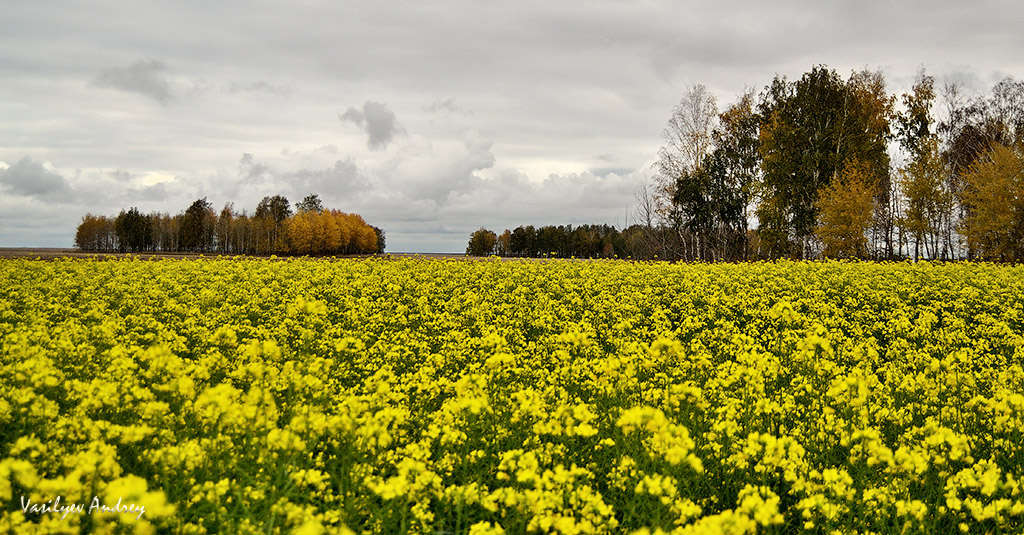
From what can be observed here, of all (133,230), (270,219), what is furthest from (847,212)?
(133,230)

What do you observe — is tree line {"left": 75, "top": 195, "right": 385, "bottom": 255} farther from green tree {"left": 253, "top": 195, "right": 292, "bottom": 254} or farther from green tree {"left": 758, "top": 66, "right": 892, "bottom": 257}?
green tree {"left": 758, "top": 66, "right": 892, "bottom": 257}

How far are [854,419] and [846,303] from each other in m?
9.51

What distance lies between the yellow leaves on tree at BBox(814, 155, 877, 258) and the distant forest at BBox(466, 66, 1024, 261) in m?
0.07

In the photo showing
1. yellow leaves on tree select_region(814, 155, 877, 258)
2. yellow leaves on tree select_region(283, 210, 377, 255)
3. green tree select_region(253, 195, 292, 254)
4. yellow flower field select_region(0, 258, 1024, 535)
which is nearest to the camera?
yellow flower field select_region(0, 258, 1024, 535)

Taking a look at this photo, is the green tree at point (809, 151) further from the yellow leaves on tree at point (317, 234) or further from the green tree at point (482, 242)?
the green tree at point (482, 242)

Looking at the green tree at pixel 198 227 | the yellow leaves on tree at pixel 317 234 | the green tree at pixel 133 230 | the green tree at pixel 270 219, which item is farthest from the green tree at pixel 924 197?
the green tree at pixel 133 230

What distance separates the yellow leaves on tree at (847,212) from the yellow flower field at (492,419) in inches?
773

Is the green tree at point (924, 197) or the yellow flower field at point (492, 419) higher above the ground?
the green tree at point (924, 197)

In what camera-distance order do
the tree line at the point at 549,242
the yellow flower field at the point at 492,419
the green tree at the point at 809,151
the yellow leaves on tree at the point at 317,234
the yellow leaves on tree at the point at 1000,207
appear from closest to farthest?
the yellow flower field at the point at 492,419 → the yellow leaves on tree at the point at 1000,207 → the green tree at the point at 809,151 → the yellow leaves on tree at the point at 317,234 → the tree line at the point at 549,242

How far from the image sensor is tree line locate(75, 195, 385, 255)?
87188mm

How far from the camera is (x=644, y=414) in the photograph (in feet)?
14.1

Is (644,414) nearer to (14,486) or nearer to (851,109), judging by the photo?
(14,486)

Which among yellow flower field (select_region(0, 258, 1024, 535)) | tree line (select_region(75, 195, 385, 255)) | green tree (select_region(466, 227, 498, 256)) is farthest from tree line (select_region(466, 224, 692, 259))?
yellow flower field (select_region(0, 258, 1024, 535))

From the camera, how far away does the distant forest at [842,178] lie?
106ft
